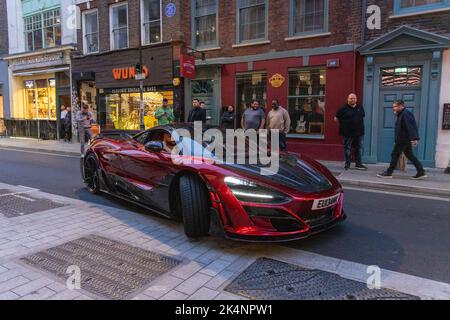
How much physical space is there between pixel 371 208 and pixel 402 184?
2168mm

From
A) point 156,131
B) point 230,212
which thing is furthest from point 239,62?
point 230,212

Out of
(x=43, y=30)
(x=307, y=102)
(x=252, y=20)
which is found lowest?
(x=307, y=102)

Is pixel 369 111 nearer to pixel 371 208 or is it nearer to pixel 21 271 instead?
pixel 371 208

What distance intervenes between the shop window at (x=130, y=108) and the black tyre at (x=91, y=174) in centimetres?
835

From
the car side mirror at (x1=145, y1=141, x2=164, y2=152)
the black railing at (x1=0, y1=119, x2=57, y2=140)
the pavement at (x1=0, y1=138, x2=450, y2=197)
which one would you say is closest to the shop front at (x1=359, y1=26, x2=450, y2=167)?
the pavement at (x1=0, y1=138, x2=450, y2=197)

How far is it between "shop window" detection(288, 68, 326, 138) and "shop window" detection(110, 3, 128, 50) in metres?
8.51

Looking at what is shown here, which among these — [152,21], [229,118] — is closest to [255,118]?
[229,118]

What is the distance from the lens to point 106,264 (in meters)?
3.62

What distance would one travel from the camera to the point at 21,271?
3424 mm

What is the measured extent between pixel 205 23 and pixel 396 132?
855 cm

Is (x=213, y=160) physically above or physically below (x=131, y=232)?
above

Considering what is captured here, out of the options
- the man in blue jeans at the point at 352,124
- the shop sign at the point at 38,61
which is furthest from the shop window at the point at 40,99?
the man in blue jeans at the point at 352,124

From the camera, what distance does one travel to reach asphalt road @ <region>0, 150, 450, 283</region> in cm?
371

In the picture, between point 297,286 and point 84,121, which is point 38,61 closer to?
point 84,121
